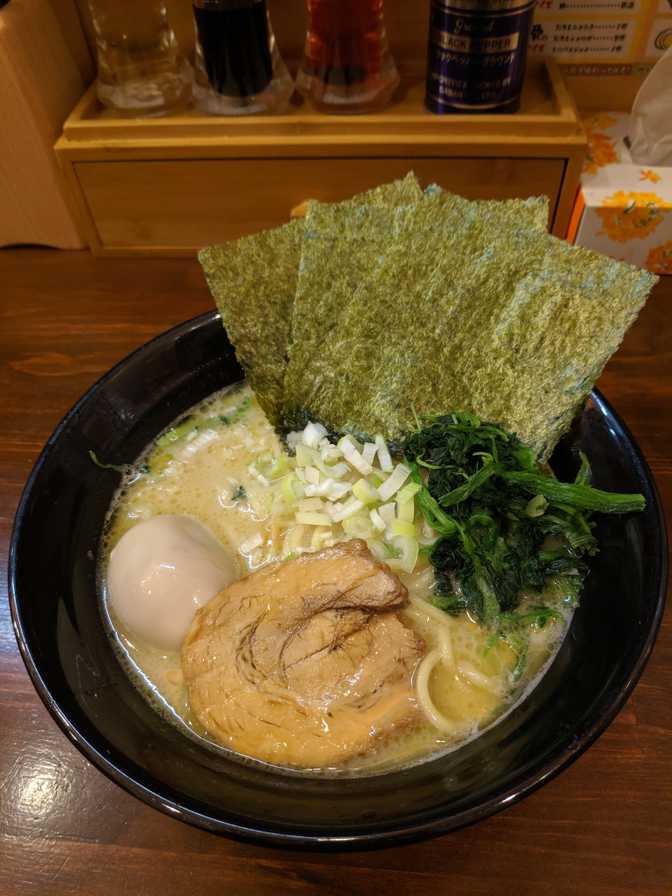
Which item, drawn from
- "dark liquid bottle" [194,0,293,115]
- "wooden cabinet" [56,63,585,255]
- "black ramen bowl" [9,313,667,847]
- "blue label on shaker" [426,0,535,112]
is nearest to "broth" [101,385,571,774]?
"black ramen bowl" [9,313,667,847]

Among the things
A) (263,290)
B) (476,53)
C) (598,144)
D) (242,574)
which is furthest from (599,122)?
(242,574)

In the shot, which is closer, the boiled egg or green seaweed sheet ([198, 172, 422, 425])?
the boiled egg

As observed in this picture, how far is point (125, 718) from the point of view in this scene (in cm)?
98

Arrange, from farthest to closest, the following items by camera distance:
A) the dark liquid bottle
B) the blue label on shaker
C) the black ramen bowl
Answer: the dark liquid bottle → the blue label on shaker → the black ramen bowl

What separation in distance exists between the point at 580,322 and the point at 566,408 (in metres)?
0.17

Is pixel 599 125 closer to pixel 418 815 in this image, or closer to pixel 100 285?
pixel 100 285

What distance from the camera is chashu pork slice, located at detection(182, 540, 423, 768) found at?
39.6 inches

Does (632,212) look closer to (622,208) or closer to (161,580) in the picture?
(622,208)

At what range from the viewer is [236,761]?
1.01 metres

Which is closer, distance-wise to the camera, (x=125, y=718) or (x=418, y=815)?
(x=418, y=815)

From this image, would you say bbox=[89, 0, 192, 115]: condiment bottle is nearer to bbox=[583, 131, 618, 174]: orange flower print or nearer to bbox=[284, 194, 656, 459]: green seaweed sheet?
bbox=[284, 194, 656, 459]: green seaweed sheet

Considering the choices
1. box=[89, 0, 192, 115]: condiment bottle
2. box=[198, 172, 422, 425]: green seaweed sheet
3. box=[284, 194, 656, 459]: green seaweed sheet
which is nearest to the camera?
box=[284, 194, 656, 459]: green seaweed sheet

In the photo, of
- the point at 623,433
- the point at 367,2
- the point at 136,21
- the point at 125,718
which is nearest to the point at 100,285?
the point at 136,21

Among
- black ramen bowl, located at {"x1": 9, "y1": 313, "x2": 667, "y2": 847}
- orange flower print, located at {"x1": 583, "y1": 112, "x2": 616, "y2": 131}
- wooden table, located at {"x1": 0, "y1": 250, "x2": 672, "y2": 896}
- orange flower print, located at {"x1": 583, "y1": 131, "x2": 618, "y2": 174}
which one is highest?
orange flower print, located at {"x1": 583, "y1": 112, "x2": 616, "y2": 131}
